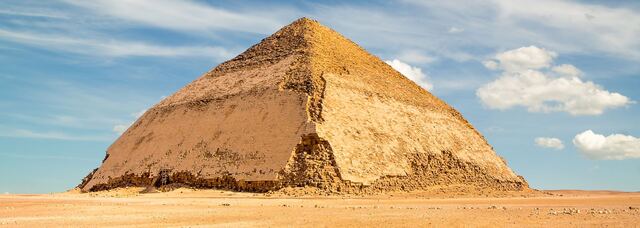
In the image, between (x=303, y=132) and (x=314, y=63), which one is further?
(x=314, y=63)

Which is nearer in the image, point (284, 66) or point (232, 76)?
point (284, 66)

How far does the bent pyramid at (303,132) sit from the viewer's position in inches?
1196

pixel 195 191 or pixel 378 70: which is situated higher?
pixel 378 70

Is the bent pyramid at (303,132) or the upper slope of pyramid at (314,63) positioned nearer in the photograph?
the bent pyramid at (303,132)

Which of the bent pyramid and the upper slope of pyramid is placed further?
the upper slope of pyramid

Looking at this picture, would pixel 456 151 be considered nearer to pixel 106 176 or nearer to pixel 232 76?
pixel 232 76

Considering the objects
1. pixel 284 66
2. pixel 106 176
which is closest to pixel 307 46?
pixel 284 66

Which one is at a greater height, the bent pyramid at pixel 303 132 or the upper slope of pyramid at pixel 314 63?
the upper slope of pyramid at pixel 314 63

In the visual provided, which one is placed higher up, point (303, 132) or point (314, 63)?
point (314, 63)

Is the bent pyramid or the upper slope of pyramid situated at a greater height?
the upper slope of pyramid

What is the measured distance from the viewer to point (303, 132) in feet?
101

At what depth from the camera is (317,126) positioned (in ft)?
100

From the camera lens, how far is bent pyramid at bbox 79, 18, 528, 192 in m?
30.4

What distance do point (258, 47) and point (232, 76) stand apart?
3560mm
